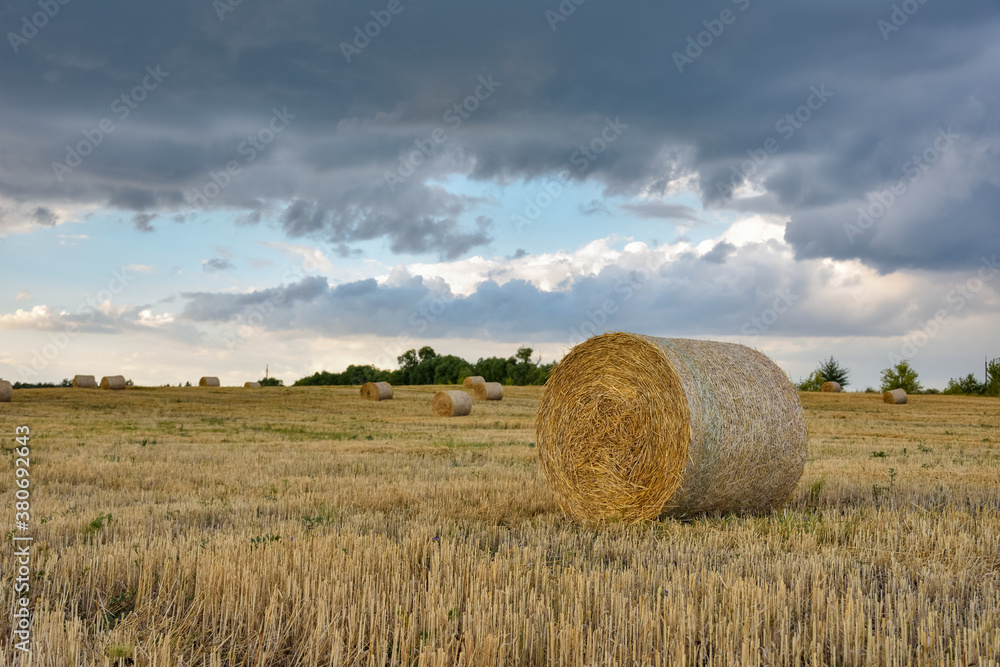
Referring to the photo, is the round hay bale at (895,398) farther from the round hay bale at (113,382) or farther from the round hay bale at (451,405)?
the round hay bale at (113,382)

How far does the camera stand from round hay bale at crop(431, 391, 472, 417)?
106 ft

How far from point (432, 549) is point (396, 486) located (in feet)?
13.5

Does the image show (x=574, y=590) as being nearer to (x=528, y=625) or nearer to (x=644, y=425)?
(x=528, y=625)

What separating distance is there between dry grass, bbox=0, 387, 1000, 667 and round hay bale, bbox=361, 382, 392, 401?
30.6 m

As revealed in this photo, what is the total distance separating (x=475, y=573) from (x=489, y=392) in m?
39.0

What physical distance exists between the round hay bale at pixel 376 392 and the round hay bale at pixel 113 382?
63.2ft

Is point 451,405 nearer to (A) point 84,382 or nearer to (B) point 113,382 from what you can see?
(B) point 113,382

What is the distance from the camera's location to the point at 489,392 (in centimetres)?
4425

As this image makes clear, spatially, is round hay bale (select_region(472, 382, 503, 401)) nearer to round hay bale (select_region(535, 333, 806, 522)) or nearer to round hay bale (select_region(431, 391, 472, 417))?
round hay bale (select_region(431, 391, 472, 417))

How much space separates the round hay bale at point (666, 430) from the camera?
8.71m

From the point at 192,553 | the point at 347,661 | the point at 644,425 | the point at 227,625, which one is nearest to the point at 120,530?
the point at 192,553

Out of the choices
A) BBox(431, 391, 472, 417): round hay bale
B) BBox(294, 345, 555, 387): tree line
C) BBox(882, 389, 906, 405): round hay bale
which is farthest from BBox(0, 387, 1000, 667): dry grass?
BBox(294, 345, 555, 387): tree line

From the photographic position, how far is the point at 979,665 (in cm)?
392

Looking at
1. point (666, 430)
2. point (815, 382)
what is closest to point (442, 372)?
point (815, 382)
